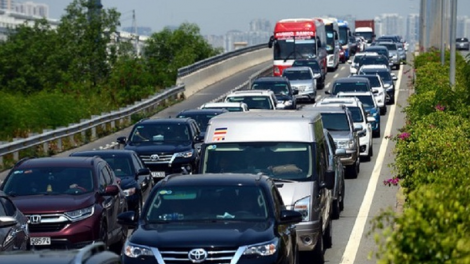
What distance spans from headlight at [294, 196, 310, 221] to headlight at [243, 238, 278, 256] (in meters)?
3.61

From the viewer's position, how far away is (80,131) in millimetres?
39000

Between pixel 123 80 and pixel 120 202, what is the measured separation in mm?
43206

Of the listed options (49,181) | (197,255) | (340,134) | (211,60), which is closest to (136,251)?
(197,255)

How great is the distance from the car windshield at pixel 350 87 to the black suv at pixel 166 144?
17080 mm

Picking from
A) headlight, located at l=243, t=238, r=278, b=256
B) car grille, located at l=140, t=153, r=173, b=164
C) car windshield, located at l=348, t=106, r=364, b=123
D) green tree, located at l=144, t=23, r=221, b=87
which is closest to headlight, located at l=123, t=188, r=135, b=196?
car grille, located at l=140, t=153, r=173, b=164

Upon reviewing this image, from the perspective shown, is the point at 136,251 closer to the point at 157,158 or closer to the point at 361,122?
the point at 157,158

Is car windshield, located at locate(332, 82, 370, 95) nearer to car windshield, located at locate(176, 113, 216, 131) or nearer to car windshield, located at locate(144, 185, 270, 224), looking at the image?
car windshield, located at locate(176, 113, 216, 131)

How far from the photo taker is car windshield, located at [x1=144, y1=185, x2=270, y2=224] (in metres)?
13.6

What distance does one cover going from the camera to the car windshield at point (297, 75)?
190ft

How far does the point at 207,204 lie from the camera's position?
13.8 metres

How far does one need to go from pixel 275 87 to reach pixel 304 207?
1335 inches

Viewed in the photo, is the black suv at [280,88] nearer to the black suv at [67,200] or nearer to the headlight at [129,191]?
the headlight at [129,191]

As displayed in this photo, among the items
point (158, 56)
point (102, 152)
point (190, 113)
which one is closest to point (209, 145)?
point (102, 152)

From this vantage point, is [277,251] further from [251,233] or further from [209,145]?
[209,145]
